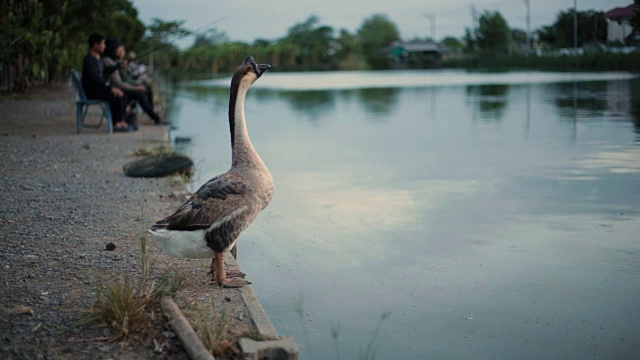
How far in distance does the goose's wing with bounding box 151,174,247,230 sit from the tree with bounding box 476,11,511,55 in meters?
82.5

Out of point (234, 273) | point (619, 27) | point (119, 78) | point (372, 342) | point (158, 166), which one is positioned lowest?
point (372, 342)

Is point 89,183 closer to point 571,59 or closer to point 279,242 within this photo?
point 279,242

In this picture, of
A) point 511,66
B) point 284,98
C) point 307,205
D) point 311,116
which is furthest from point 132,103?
point 511,66

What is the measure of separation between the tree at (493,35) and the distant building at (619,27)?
37171 mm

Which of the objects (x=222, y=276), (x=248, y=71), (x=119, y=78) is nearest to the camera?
(x=222, y=276)

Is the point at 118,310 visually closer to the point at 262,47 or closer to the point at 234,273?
the point at 234,273

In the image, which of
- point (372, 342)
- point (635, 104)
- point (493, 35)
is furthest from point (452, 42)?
point (372, 342)

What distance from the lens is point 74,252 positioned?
17.4 ft

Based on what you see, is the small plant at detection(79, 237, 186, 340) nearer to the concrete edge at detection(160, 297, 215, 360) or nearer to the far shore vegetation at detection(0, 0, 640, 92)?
the concrete edge at detection(160, 297, 215, 360)

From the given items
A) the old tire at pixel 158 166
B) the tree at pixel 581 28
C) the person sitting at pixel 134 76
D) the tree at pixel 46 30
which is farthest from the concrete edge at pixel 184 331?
the tree at pixel 581 28

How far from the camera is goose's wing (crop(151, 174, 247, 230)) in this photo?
4410mm

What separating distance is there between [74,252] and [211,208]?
4.64 ft

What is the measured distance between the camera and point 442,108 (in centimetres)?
1983

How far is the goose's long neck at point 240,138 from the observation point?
4812mm
